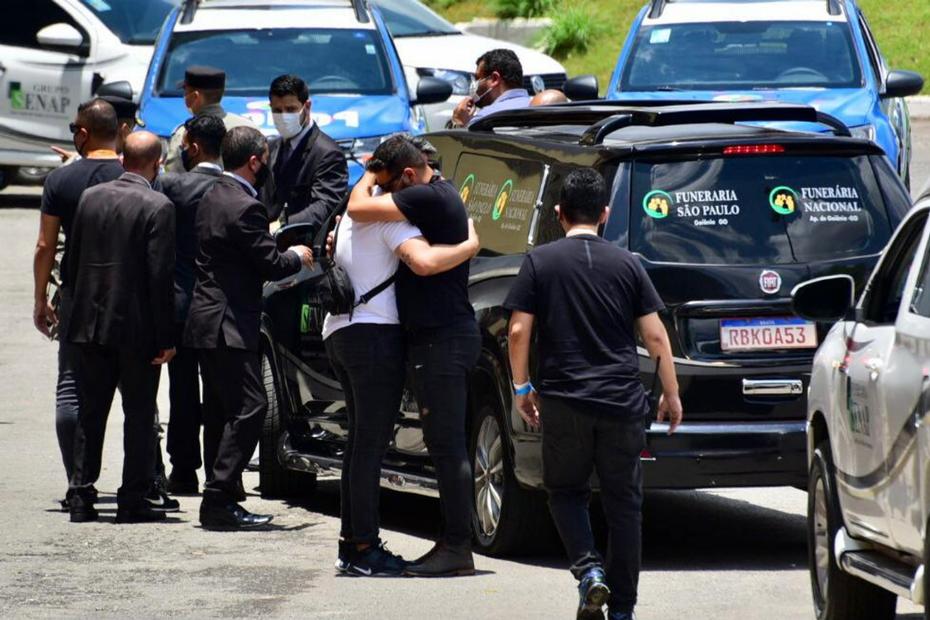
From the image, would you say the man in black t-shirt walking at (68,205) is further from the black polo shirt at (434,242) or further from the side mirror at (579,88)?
the side mirror at (579,88)

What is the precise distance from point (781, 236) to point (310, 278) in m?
2.81

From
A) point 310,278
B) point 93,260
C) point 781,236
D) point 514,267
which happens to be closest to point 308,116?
point 310,278

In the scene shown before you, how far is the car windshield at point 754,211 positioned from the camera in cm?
898

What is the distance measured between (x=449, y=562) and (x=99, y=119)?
10.5 ft

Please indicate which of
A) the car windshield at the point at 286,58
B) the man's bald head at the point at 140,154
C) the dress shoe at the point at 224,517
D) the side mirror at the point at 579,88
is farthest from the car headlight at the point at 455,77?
the dress shoe at the point at 224,517

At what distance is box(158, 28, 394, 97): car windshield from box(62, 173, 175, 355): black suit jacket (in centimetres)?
628

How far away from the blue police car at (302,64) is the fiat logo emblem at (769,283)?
6.90 meters

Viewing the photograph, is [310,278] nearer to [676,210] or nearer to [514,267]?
[514,267]

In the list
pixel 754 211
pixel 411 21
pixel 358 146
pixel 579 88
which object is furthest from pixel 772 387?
pixel 411 21

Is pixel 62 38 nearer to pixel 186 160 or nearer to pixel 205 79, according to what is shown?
pixel 205 79

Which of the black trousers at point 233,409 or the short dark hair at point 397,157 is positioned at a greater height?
the short dark hair at point 397,157

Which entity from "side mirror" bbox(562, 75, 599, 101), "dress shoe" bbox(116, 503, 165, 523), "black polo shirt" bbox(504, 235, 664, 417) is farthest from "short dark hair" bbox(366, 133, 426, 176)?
"side mirror" bbox(562, 75, 599, 101)

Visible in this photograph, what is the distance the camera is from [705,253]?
898 centimetres

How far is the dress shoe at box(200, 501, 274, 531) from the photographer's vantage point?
10141 millimetres
